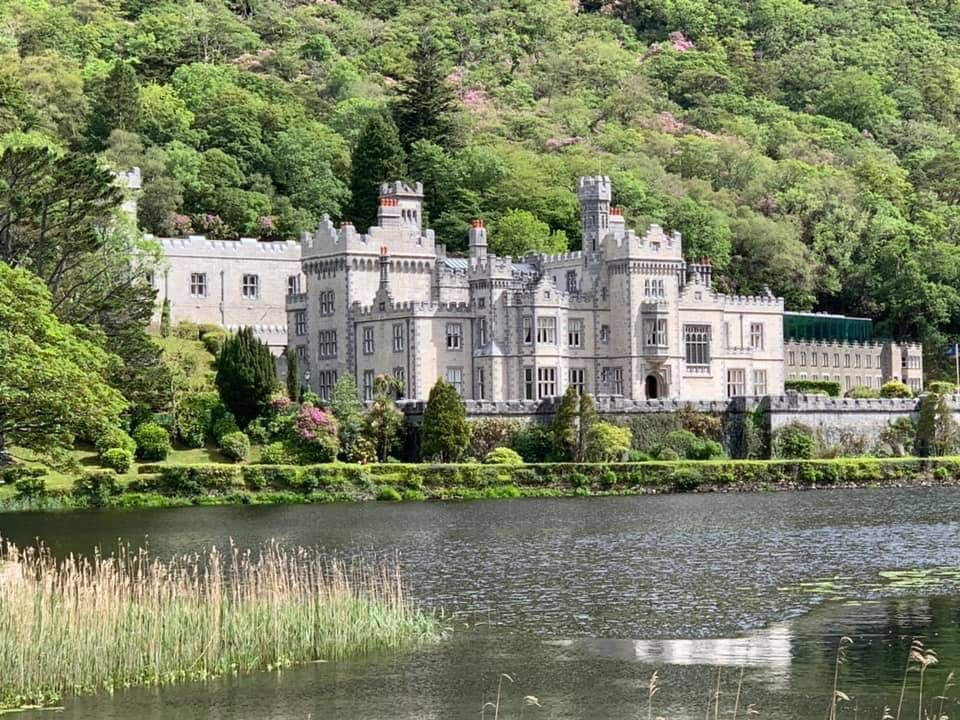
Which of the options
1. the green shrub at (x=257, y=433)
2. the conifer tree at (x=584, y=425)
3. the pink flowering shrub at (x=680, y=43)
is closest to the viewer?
the green shrub at (x=257, y=433)

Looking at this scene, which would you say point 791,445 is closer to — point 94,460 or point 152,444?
point 152,444

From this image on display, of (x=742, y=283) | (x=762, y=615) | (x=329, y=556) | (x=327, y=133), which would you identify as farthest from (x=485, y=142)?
(x=762, y=615)

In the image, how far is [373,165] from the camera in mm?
108062

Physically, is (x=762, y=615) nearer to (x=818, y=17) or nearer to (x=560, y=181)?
(x=560, y=181)

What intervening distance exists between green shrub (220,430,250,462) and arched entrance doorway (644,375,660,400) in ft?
67.2

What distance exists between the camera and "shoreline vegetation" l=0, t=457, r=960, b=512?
6450 cm

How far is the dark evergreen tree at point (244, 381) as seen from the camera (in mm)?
75188

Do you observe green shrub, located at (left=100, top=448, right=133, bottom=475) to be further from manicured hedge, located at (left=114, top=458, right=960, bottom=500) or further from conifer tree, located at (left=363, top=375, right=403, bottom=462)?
conifer tree, located at (left=363, top=375, right=403, bottom=462)

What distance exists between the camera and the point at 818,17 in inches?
7367

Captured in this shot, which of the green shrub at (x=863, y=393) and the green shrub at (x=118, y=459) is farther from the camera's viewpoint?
the green shrub at (x=863, y=393)

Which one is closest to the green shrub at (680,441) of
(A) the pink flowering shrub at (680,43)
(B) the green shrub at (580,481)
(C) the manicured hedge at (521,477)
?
(C) the manicured hedge at (521,477)

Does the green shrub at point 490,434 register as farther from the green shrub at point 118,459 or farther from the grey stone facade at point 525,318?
the green shrub at point 118,459

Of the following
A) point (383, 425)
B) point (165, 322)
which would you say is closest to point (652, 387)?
point (383, 425)

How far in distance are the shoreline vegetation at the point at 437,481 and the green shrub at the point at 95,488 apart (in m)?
0.03
